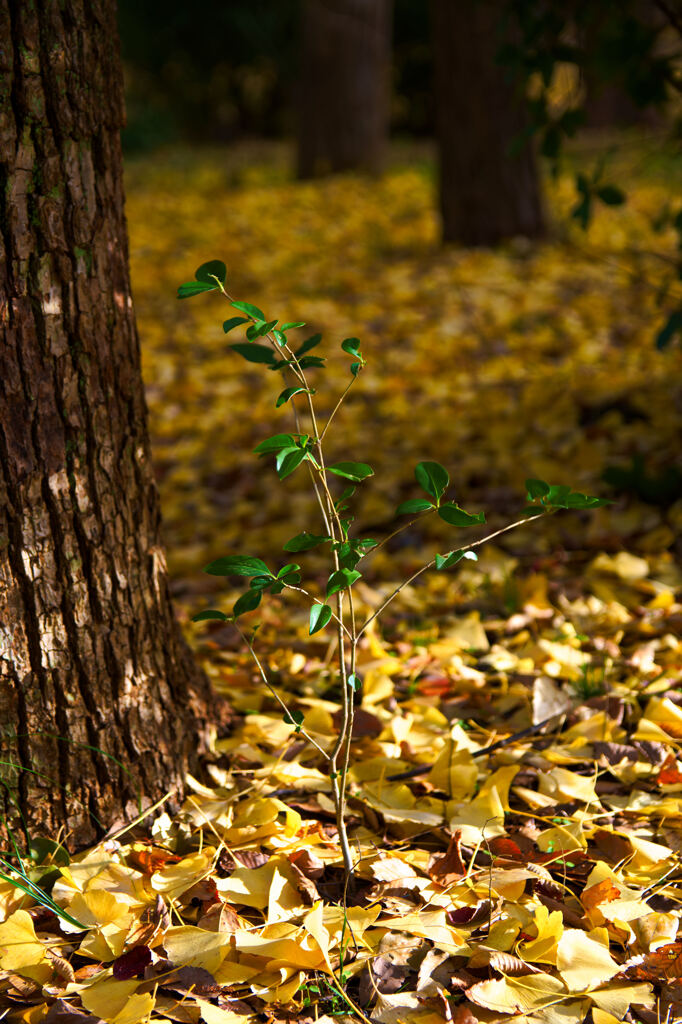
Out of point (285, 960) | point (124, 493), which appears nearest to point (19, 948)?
point (285, 960)

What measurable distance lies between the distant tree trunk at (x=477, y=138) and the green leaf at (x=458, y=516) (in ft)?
14.0

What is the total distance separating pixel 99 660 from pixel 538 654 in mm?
944

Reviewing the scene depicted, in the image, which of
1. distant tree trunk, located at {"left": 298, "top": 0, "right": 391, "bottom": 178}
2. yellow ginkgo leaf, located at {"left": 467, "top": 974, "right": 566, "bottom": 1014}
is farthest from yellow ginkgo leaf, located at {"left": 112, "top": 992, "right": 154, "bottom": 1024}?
distant tree trunk, located at {"left": 298, "top": 0, "right": 391, "bottom": 178}

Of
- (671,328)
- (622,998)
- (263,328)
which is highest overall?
(263,328)

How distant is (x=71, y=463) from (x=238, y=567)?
36 cm

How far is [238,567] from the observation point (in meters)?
1.13

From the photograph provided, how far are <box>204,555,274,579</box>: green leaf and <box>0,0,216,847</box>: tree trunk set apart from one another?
327mm

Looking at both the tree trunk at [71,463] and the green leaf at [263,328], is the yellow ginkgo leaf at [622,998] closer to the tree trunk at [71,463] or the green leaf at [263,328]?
the tree trunk at [71,463]

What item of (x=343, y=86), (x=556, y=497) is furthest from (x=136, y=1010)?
(x=343, y=86)

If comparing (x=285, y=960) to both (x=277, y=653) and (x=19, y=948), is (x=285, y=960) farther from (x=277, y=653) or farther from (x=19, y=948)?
(x=277, y=653)

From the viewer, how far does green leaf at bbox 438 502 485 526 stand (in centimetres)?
109

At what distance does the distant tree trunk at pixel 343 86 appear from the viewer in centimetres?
765

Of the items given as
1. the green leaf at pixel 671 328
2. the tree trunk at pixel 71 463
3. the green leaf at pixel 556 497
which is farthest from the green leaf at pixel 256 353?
the green leaf at pixel 671 328

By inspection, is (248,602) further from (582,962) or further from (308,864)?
(582,962)
